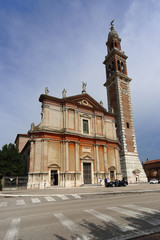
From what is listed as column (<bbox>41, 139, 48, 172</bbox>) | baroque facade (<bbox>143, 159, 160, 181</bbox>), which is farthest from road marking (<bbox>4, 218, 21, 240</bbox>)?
baroque facade (<bbox>143, 159, 160, 181</bbox>)

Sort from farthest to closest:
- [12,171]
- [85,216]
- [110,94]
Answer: [110,94], [12,171], [85,216]

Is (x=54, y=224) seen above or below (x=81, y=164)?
below

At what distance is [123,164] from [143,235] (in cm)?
3158

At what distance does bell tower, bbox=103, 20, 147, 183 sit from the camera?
35188mm

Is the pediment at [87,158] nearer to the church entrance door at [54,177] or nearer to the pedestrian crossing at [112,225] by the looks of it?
the church entrance door at [54,177]

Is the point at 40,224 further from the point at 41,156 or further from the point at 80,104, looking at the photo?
the point at 80,104

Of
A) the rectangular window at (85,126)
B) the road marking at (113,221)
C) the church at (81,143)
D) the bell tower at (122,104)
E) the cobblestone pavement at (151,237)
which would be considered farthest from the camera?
the bell tower at (122,104)

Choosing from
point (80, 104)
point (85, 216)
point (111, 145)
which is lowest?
point (85, 216)

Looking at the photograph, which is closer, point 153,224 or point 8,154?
point 153,224

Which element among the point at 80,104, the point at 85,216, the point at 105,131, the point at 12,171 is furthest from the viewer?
the point at 105,131

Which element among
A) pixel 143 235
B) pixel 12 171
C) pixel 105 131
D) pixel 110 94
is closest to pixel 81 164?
pixel 105 131

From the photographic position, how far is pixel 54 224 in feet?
19.0

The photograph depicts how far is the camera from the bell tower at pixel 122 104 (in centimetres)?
3519

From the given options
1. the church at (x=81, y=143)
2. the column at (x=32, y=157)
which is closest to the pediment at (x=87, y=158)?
the church at (x=81, y=143)
